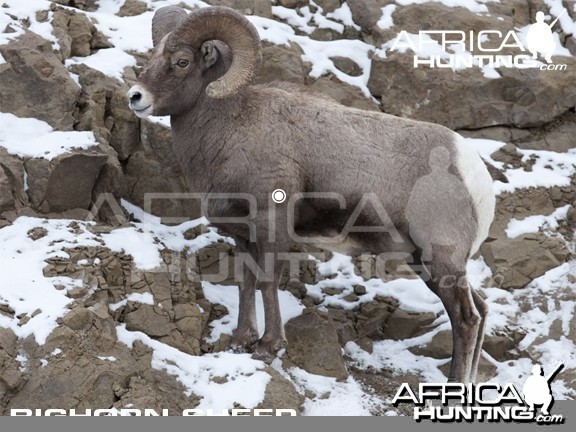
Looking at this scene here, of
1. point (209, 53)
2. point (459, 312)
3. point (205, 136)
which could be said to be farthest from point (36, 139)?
point (459, 312)

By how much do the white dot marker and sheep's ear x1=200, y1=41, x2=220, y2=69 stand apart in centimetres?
147

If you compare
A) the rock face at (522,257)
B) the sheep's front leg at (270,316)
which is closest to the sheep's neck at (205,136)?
the sheep's front leg at (270,316)

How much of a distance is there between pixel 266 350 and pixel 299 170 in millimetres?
1782

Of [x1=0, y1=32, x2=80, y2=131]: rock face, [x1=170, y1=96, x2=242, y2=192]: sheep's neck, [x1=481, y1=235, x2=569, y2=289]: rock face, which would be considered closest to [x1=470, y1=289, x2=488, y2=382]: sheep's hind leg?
[x1=481, y1=235, x2=569, y2=289]: rock face

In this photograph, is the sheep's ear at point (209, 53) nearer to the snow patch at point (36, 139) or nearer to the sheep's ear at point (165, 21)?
the sheep's ear at point (165, 21)

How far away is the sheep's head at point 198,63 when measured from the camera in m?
8.67

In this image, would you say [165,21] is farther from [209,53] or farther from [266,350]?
[266,350]

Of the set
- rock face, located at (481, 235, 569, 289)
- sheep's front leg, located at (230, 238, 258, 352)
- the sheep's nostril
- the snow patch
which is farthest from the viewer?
rock face, located at (481, 235, 569, 289)

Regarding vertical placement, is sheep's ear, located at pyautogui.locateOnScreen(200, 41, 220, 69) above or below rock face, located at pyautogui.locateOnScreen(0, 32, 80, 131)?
above

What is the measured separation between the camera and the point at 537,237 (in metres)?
11.2

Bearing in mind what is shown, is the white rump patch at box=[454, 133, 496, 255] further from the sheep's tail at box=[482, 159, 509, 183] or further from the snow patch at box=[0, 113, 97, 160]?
the snow patch at box=[0, 113, 97, 160]

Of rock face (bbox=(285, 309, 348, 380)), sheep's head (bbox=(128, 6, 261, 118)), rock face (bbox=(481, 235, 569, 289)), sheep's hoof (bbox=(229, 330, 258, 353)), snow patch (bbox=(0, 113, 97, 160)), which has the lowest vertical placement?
rock face (bbox=(481, 235, 569, 289))

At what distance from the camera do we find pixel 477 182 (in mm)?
9117

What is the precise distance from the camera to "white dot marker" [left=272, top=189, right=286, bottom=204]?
28.5ft
